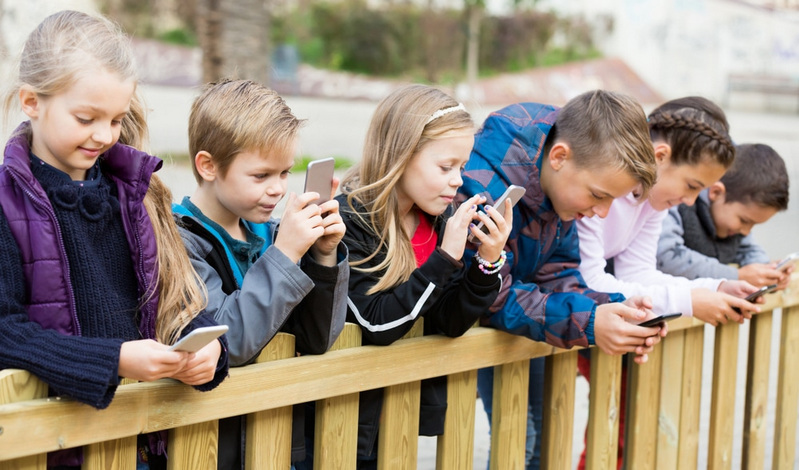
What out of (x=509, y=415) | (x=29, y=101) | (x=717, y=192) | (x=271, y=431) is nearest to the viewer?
(x=29, y=101)

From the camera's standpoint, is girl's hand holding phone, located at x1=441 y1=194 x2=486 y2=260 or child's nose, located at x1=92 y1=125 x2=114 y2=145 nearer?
child's nose, located at x1=92 y1=125 x2=114 y2=145

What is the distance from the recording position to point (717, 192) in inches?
145

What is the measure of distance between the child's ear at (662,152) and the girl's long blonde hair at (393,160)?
0.95 m

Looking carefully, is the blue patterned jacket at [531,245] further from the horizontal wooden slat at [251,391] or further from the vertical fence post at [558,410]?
the vertical fence post at [558,410]

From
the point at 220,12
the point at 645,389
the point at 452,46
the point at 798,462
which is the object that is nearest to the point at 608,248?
the point at 645,389

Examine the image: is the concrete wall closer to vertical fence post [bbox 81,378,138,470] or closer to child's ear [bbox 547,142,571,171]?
child's ear [bbox 547,142,571,171]

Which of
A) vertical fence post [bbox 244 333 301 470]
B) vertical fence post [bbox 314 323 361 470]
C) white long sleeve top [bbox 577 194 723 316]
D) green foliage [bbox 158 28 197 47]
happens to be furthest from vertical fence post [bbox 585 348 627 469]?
green foliage [bbox 158 28 197 47]

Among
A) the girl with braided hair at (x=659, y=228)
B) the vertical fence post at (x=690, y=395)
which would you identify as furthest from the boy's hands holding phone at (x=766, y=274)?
the vertical fence post at (x=690, y=395)

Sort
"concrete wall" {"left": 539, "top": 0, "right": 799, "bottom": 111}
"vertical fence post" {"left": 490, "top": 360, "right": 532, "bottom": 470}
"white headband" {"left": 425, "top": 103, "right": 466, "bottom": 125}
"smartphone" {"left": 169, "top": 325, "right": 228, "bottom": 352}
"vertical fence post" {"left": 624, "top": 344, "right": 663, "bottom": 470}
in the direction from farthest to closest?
"concrete wall" {"left": 539, "top": 0, "right": 799, "bottom": 111}
"vertical fence post" {"left": 624, "top": 344, "right": 663, "bottom": 470}
"vertical fence post" {"left": 490, "top": 360, "right": 532, "bottom": 470}
"white headband" {"left": 425, "top": 103, "right": 466, "bottom": 125}
"smartphone" {"left": 169, "top": 325, "right": 228, "bottom": 352}

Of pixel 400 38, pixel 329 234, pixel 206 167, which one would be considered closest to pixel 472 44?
pixel 400 38

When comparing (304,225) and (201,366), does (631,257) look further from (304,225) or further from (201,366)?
(201,366)

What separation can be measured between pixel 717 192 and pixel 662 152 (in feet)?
2.09

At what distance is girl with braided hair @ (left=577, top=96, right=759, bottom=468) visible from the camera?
10.0 feet

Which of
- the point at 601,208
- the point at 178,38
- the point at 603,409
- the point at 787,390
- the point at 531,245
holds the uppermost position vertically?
the point at 601,208
